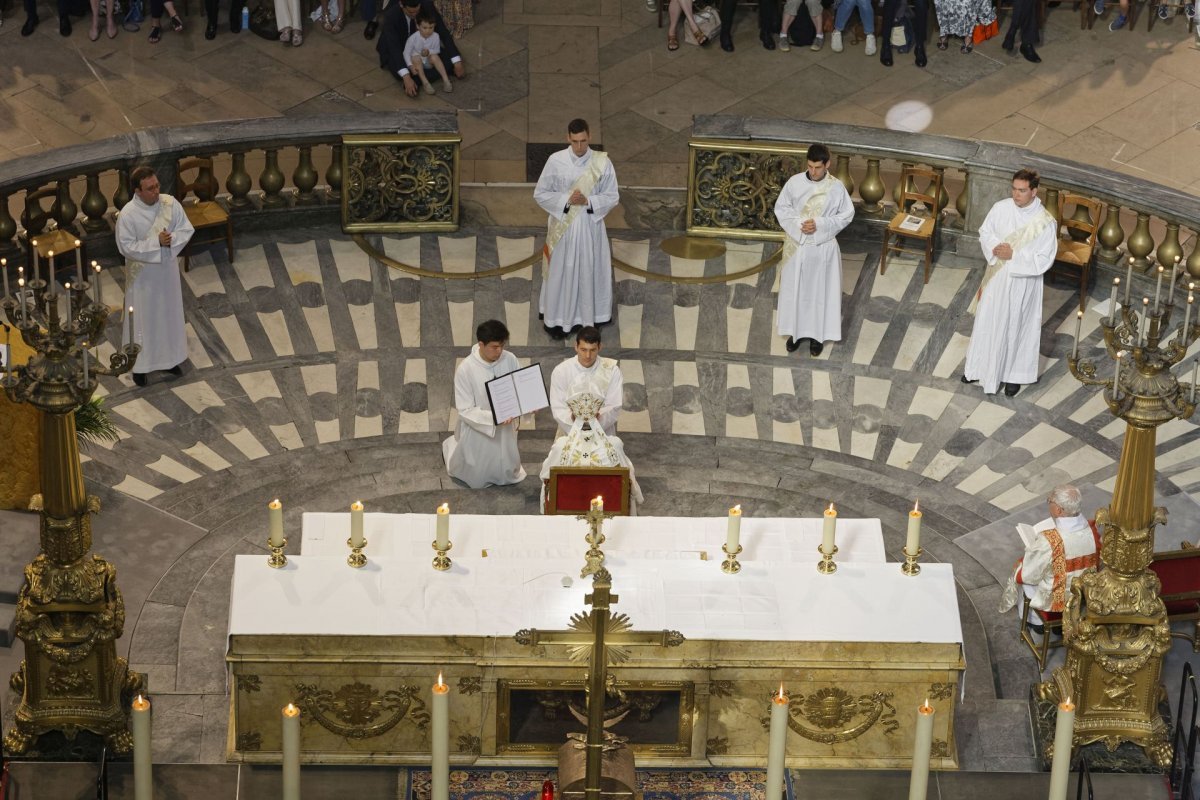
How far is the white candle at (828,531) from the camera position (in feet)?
42.8

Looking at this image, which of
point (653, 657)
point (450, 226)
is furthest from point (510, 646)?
point (450, 226)

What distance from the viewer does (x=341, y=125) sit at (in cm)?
1898

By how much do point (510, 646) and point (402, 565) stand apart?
37.4 inches

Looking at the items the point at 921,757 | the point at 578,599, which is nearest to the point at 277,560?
the point at 578,599

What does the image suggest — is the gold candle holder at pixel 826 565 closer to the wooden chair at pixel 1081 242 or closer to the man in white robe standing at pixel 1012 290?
the man in white robe standing at pixel 1012 290

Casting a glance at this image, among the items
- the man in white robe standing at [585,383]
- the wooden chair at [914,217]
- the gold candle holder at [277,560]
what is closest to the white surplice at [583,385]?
the man in white robe standing at [585,383]

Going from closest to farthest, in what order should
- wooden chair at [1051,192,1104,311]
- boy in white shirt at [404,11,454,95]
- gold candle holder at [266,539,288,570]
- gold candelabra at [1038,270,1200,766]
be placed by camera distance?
gold candelabra at [1038,270,1200,766]
gold candle holder at [266,539,288,570]
wooden chair at [1051,192,1104,311]
boy in white shirt at [404,11,454,95]

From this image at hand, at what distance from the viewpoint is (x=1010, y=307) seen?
1728 cm

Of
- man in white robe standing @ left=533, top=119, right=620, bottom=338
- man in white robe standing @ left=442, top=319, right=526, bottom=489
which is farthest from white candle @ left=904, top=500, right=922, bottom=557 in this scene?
man in white robe standing @ left=533, top=119, right=620, bottom=338

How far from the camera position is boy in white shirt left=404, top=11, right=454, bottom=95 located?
21.8 m

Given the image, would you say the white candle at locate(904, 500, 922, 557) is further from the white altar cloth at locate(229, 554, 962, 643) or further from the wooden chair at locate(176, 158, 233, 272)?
the wooden chair at locate(176, 158, 233, 272)

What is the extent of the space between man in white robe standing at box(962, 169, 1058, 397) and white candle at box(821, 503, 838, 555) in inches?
180

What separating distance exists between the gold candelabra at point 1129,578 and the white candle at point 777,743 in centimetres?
329

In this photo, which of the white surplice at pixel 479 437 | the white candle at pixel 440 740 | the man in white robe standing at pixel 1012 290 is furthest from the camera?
the man in white robe standing at pixel 1012 290
